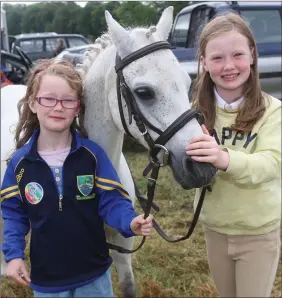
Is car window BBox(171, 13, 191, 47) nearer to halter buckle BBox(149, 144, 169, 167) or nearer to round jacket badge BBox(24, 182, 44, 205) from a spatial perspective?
halter buckle BBox(149, 144, 169, 167)

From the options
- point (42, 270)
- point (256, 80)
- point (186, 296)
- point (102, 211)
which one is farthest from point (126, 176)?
point (186, 296)

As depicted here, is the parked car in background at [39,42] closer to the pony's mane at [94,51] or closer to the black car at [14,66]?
the black car at [14,66]

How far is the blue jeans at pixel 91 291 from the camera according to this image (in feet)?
5.18

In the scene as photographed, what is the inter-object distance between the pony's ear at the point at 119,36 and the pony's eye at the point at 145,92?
6.2 inches

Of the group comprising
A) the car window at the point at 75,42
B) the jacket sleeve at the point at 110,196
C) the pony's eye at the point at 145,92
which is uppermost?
the car window at the point at 75,42

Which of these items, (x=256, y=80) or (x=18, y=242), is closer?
(x=18, y=242)

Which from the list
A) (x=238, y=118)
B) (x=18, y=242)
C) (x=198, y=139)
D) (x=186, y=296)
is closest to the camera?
(x=198, y=139)

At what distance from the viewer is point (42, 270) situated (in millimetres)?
1567

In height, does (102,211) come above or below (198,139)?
below

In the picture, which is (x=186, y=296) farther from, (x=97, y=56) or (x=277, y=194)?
(x=97, y=56)

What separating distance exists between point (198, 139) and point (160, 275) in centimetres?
176

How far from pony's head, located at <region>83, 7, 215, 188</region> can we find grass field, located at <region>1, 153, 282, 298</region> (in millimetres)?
1446

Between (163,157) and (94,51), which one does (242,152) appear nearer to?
(163,157)

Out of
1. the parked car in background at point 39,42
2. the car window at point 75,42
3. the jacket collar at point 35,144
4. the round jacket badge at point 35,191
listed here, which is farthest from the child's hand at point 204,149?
the car window at point 75,42
